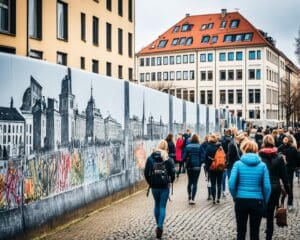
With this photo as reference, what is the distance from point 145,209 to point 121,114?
3449mm

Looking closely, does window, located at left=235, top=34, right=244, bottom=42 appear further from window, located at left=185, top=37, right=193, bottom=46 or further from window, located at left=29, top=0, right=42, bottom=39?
window, located at left=29, top=0, right=42, bottom=39

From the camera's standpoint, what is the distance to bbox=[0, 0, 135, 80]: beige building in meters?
30.0

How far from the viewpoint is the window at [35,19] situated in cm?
3250

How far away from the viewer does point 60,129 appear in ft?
39.8

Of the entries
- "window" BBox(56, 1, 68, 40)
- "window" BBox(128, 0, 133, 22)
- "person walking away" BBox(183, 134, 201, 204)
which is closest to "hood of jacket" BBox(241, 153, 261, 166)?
"person walking away" BBox(183, 134, 201, 204)

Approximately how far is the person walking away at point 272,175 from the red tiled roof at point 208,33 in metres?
85.1

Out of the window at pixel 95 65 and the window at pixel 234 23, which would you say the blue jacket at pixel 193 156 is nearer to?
the window at pixel 95 65

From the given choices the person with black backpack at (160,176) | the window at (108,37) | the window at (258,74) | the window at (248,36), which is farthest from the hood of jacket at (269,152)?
the window at (248,36)

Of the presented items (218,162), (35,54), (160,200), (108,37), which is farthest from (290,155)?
(108,37)

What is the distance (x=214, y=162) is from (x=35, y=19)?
65.9 ft

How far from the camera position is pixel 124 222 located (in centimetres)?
1251

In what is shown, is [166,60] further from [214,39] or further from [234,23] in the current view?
[234,23]

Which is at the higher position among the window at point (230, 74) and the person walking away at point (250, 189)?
the window at point (230, 74)

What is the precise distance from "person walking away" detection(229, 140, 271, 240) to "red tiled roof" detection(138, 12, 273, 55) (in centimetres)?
8686
